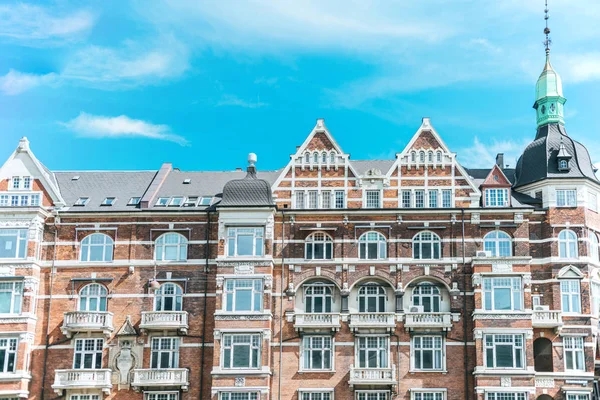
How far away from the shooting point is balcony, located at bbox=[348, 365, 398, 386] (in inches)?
2130

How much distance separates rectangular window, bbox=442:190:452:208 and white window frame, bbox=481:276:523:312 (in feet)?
17.7

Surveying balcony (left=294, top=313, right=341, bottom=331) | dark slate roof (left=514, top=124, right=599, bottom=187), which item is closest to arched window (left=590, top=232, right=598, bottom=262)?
dark slate roof (left=514, top=124, right=599, bottom=187)

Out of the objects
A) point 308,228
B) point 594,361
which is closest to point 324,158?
point 308,228

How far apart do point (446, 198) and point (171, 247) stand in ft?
57.3

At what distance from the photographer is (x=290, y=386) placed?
55.2 meters

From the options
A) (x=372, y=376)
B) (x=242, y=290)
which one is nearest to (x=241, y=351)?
(x=242, y=290)

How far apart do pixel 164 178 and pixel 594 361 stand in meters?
29.7

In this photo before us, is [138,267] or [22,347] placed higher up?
[138,267]

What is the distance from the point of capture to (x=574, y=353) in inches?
2157

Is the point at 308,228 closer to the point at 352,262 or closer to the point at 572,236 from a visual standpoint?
the point at 352,262

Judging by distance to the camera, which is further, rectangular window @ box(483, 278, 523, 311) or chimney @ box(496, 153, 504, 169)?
chimney @ box(496, 153, 504, 169)

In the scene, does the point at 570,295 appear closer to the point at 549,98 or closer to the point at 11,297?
the point at 549,98

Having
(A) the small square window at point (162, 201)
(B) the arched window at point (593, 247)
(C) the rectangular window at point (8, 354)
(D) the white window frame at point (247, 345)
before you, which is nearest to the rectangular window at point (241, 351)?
(D) the white window frame at point (247, 345)

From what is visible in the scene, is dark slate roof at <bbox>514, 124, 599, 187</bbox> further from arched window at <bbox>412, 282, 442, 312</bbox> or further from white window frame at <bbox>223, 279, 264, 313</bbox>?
white window frame at <bbox>223, 279, 264, 313</bbox>
